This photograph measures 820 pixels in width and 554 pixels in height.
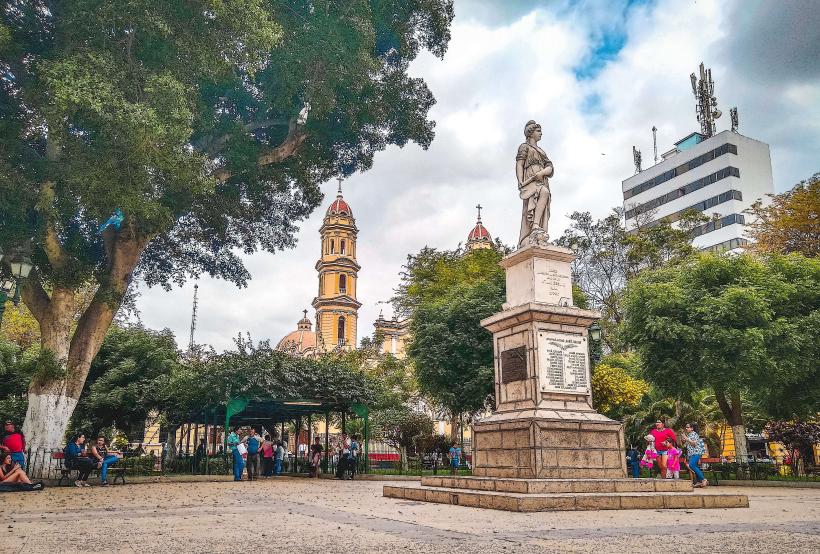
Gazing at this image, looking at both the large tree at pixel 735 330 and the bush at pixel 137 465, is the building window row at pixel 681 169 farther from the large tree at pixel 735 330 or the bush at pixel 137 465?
the bush at pixel 137 465

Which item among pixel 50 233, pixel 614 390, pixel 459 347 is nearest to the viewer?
pixel 50 233

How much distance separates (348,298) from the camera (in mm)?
78500

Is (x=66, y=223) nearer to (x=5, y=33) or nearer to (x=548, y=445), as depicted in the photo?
(x=5, y=33)

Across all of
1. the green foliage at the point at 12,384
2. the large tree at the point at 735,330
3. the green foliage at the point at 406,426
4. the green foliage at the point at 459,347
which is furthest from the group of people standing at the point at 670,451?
the green foliage at the point at 406,426

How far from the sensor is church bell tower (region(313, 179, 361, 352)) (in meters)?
78.2

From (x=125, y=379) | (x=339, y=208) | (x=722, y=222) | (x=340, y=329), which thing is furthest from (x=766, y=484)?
(x=339, y=208)

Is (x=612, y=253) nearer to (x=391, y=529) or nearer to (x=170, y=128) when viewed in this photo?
(x=170, y=128)

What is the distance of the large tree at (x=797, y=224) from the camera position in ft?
104

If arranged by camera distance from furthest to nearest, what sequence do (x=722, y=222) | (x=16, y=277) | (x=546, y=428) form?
1. (x=722, y=222)
2. (x=16, y=277)
3. (x=546, y=428)

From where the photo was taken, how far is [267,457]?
24.0 m

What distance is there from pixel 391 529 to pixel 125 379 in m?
22.7

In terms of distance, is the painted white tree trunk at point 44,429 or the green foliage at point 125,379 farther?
the green foliage at point 125,379

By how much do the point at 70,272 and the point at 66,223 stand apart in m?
1.57

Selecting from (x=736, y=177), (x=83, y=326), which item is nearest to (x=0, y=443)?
(x=83, y=326)
